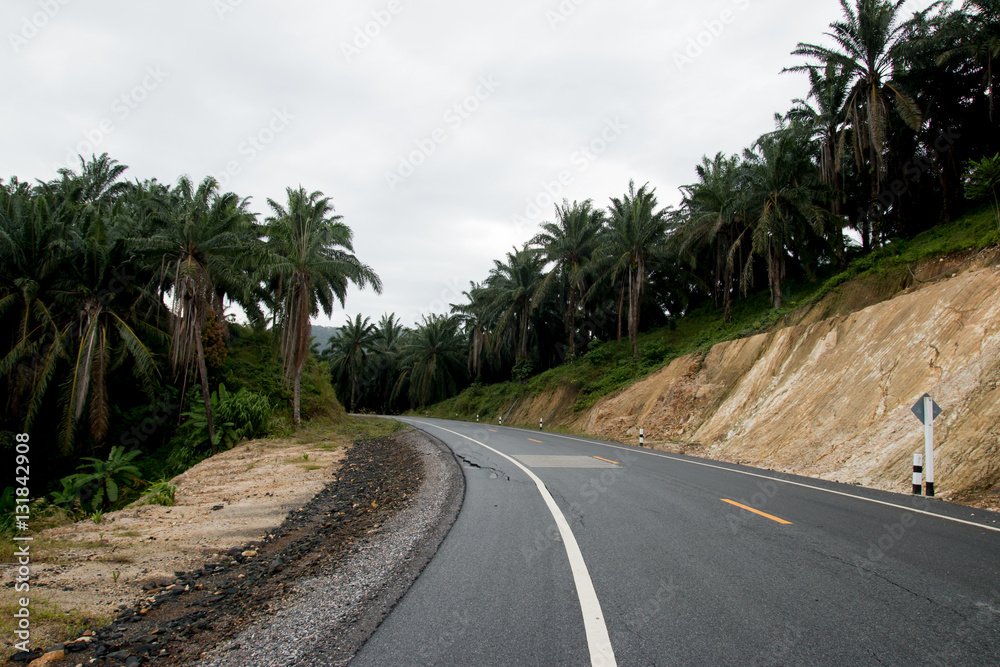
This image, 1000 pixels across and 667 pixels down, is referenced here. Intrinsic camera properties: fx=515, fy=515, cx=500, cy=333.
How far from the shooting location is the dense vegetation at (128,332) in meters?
18.8

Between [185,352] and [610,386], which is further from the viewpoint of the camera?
[610,386]

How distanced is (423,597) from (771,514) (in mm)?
5384

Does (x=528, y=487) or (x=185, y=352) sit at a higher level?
(x=185, y=352)

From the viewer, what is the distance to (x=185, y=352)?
20.8m

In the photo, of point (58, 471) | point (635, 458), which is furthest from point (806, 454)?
point (58, 471)

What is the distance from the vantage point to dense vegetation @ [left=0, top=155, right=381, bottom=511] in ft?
61.7

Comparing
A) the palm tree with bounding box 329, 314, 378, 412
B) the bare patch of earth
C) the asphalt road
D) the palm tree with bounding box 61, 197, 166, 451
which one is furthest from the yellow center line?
the palm tree with bounding box 329, 314, 378, 412

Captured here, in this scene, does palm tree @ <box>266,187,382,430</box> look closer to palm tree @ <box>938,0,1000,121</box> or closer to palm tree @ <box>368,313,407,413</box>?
A: palm tree @ <box>938,0,1000,121</box>

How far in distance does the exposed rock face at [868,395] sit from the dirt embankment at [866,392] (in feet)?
0.12

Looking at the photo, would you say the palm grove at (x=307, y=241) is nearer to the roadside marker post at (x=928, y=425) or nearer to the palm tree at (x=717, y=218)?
the palm tree at (x=717, y=218)

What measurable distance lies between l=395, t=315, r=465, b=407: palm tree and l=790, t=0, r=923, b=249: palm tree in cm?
3665

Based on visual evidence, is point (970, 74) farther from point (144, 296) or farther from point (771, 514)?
point (144, 296)

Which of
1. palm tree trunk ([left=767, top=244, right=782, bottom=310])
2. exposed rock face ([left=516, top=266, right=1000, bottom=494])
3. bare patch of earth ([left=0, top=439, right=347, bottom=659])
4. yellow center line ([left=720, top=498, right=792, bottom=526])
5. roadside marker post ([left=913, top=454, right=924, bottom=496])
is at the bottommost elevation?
bare patch of earth ([left=0, top=439, right=347, bottom=659])

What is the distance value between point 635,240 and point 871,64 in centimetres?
1347
